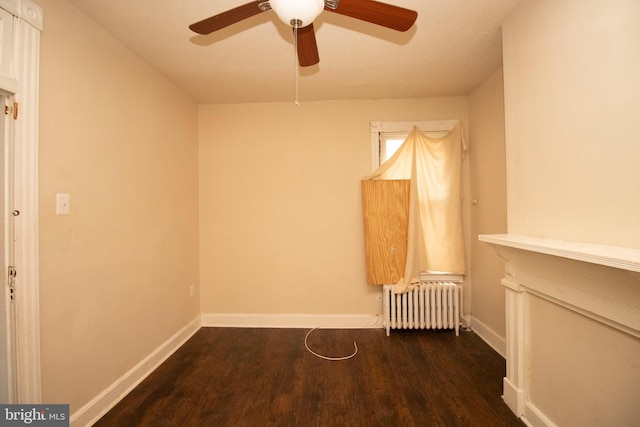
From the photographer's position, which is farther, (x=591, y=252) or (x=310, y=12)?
(x=310, y=12)

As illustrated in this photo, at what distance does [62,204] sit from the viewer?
1469 mm

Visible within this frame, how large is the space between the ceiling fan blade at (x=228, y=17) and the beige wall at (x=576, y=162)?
4.81 ft

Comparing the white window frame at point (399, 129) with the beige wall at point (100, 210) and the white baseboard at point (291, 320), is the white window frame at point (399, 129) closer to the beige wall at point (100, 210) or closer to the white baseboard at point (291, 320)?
the white baseboard at point (291, 320)

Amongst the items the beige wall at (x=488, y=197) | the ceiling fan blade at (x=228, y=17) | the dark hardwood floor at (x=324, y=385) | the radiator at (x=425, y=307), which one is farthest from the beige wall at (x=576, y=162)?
the ceiling fan blade at (x=228, y=17)

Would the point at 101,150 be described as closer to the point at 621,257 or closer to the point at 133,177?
the point at 133,177

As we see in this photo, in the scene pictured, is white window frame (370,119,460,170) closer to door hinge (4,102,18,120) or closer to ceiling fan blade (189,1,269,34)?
ceiling fan blade (189,1,269,34)

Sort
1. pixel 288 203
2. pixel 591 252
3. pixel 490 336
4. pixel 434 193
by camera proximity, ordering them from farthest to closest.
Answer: pixel 288 203
pixel 434 193
pixel 490 336
pixel 591 252

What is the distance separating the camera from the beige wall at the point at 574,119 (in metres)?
1.01

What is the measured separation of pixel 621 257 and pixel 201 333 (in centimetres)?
319

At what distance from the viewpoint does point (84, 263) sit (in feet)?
5.22

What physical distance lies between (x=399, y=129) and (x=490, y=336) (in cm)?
225

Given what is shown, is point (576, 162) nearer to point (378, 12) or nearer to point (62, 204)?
point (378, 12)

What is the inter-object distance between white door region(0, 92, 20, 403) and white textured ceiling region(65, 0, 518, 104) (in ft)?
2.98

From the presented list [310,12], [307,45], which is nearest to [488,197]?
[307,45]
